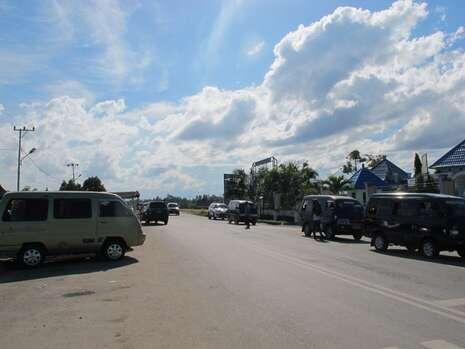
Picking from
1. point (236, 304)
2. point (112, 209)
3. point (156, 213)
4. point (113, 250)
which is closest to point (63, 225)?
point (112, 209)

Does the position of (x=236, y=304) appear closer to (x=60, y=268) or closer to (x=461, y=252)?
(x=60, y=268)

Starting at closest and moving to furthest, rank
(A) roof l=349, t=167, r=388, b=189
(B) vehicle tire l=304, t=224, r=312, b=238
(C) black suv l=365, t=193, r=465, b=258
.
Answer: (C) black suv l=365, t=193, r=465, b=258, (B) vehicle tire l=304, t=224, r=312, b=238, (A) roof l=349, t=167, r=388, b=189

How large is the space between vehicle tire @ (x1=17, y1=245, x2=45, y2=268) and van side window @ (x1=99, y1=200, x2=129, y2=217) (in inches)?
78.7

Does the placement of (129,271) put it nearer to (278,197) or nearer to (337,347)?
(337,347)

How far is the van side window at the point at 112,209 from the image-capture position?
15.1 m

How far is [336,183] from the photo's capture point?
4834 centimetres

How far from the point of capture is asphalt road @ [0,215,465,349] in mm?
6531

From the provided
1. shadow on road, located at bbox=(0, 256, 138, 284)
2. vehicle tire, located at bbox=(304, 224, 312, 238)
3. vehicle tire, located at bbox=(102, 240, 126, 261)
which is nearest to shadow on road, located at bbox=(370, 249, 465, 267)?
vehicle tire, located at bbox=(304, 224, 312, 238)

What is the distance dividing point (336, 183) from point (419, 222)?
32454 mm

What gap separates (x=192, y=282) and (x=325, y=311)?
3.79 metres

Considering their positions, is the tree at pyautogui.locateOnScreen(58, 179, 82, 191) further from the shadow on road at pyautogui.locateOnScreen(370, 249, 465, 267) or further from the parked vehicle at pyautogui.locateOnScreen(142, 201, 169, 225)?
the shadow on road at pyautogui.locateOnScreen(370, 249, 465, 267)

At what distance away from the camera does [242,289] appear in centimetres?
988

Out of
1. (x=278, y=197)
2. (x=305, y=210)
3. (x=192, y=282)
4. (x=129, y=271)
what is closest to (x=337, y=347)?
(x=192, y=282)

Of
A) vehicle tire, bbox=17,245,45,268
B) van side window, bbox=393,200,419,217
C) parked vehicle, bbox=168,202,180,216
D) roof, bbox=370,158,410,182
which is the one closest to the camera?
vehicle tire, bbox=17,245,45,268
